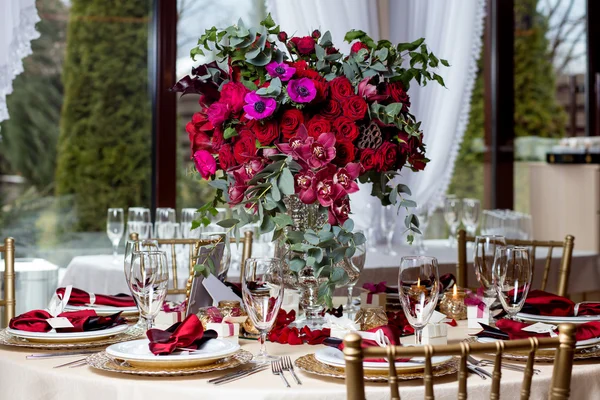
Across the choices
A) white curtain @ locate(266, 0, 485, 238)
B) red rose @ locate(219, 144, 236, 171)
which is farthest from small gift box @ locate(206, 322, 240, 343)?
white curtain @ locate(266, 0, 485, 238)

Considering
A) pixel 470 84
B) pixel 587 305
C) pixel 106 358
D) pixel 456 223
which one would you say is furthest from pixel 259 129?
pixel 470 84

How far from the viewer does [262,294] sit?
1.62 m

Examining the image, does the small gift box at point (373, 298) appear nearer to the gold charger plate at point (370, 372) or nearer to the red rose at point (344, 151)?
the red rose at point (344, 151)

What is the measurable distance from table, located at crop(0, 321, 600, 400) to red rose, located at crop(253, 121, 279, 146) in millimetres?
530

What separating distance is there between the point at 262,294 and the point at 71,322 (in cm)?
49

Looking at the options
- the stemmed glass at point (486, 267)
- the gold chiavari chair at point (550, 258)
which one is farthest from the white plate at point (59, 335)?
the gold chiavari chair at point (550, 258)

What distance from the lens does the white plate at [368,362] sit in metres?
1.49

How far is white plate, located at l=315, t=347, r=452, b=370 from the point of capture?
1486mm

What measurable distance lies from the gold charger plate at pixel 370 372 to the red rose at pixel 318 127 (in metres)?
0.49

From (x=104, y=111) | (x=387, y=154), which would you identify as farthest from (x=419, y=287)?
(x=104, y=111)

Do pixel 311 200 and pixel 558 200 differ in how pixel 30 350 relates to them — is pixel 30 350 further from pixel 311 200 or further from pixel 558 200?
pixel 558 200

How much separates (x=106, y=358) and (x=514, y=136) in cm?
401

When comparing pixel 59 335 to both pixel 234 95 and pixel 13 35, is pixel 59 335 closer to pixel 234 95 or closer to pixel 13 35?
pixel 234 95

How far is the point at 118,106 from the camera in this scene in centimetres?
424
